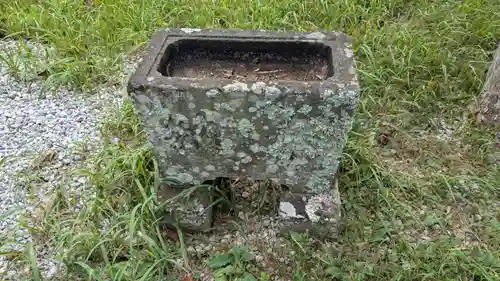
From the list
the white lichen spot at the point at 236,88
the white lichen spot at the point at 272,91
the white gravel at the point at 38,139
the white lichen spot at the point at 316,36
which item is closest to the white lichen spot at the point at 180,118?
the white lichen spot at the point at 236,88

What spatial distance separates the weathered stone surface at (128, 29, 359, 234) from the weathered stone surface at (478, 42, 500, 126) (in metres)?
1.42

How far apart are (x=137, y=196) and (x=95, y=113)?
41.1 inches

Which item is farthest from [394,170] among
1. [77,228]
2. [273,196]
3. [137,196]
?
[77,228]

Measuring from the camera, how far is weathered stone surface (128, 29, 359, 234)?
1.62 m

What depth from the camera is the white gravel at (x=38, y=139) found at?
223cm

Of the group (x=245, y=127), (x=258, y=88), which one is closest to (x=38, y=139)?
(x=245, y=127)

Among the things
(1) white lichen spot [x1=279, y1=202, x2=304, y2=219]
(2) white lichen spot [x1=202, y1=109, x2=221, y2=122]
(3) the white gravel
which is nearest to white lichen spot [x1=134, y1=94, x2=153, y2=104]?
(2) white lichen spot [x1=202, y1=109, x2=221, y2=122]

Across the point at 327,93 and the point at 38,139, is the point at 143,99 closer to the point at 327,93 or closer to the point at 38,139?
the point at 327,93

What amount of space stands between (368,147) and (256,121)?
112 cm

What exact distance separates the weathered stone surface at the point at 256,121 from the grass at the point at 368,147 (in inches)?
10.5

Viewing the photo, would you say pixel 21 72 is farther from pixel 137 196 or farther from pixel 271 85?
pixel 271 85

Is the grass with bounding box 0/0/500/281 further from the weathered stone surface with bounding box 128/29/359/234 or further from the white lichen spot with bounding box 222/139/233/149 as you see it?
the white lichen spot with bounding box 222/139/233/149

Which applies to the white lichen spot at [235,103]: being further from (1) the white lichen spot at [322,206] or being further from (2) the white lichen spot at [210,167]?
(1) the white lichen spot at [322,206]

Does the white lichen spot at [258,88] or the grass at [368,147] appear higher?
the white lichen spot at [258,88]
